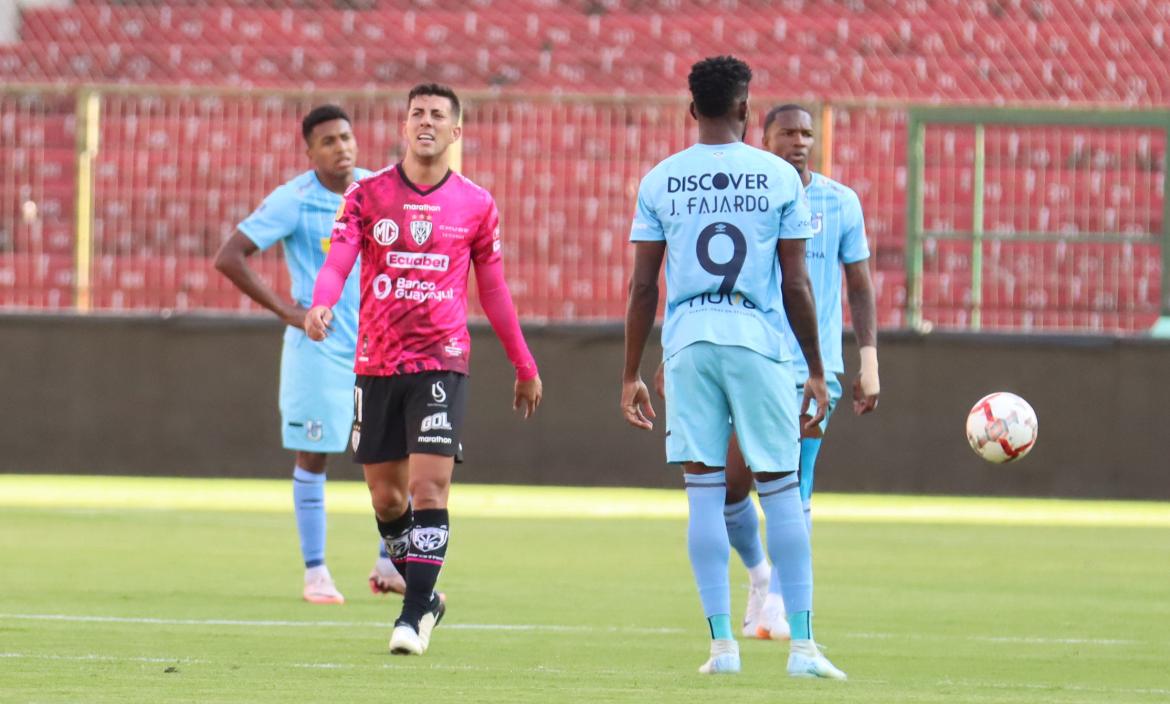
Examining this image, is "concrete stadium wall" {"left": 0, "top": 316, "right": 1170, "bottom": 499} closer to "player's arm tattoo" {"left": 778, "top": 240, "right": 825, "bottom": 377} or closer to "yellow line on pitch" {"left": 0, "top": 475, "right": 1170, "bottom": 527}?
"yellow line on pitch" {"left": 0, "top": 475, "right": 1170, "bottom": 527}

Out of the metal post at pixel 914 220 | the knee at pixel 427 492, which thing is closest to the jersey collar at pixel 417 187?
the knee at pixel 427 492

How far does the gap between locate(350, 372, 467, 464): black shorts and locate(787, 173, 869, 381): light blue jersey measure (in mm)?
1559

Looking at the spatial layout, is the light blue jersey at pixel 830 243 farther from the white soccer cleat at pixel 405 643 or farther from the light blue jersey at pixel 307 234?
the light blue jersey at pixel 307 234

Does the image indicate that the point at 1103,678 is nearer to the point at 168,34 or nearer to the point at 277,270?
the point at 277,270

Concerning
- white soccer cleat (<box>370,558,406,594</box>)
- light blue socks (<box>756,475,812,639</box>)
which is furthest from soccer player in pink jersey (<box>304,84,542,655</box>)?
white soccer cleat (<box>370,558,406,594</box>)

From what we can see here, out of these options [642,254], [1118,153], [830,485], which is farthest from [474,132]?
[642,254]

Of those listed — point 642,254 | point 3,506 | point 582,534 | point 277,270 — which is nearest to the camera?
point 642,254

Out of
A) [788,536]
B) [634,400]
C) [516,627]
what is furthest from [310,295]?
[788,536]

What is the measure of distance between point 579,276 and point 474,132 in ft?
5.56

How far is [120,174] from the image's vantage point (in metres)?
18.8

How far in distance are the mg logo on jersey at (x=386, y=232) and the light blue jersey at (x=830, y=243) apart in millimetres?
1795

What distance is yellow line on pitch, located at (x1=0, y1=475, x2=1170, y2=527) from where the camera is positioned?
50.6 ft

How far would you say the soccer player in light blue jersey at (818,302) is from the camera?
8258 mm

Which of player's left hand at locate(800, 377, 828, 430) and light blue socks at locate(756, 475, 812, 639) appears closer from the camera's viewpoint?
light blue socks at locate(756, 475, 812, 639)
